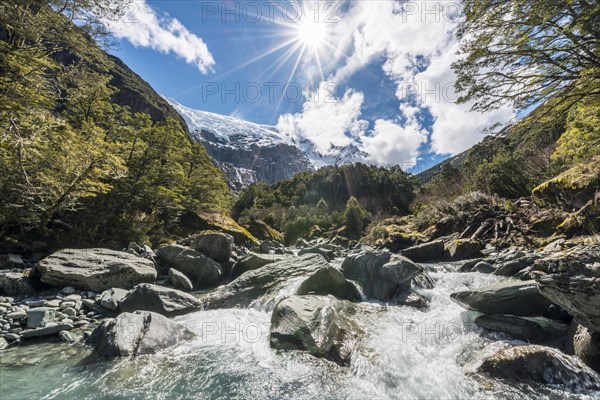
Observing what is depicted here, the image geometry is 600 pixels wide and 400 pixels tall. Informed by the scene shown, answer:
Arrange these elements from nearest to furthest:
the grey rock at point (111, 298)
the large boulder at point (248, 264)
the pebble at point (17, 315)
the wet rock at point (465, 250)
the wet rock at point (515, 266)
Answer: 1. the pebble at point (17, 315)
2. the grey rock at point (111, 298)
3. the wet rock at point (515, 266)
4. the large boulder at point (248, 264)
5. the wet rock at point (465, 250)

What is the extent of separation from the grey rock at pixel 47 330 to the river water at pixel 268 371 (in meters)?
0.47

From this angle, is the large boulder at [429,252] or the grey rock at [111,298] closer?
the grey rock at [111,298]

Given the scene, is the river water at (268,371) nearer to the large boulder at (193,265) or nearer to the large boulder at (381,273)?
the large boulder at (381,273)

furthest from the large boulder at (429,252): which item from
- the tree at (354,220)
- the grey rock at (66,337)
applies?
the tree at (354,220)

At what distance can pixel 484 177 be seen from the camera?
27797mm

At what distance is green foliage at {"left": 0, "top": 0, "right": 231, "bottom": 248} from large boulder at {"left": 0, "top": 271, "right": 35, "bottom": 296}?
2497 mm

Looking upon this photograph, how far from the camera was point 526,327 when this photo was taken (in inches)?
219

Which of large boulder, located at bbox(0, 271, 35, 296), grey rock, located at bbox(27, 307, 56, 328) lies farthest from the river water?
large boulder, located at bbox(0, 271, 35, 296)

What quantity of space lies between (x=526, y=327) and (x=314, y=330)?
441 centimetres

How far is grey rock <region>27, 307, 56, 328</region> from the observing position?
6491 mm

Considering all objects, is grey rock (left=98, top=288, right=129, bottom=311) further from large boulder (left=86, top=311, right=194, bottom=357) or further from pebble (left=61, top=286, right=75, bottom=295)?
large boulder (left=86, top=311, right=194, bottom=357)

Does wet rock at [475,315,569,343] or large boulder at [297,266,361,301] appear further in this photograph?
large boulder at [297,266,361,301]

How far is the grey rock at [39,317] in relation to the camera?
6491 mm

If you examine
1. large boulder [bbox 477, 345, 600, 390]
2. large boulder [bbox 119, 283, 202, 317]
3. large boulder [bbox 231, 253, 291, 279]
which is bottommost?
large boulder [bbox 477, 345, 600, 390]
